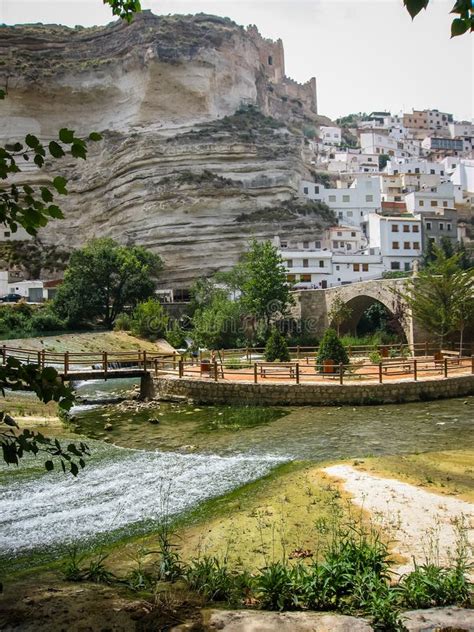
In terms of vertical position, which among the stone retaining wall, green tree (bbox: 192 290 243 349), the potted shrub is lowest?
the stone retaining wall

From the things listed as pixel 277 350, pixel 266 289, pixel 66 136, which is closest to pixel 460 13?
pixel 66 136

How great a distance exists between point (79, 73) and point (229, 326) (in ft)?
169

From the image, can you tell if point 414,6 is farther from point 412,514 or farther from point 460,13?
point 412,514

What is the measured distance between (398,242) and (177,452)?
145ft

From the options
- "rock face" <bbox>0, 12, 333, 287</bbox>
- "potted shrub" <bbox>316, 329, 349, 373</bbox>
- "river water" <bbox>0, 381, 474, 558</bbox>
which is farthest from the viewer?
"rock face" <bbox>0, 12, 333, 287</bbox>

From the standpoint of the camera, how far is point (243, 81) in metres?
75.9

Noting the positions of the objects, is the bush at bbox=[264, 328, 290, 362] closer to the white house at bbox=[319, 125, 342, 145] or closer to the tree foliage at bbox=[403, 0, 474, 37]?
the tree foliage at bbox=[403, 0, 474, 37]

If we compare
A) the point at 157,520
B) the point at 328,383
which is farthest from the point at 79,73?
the point at 157,520

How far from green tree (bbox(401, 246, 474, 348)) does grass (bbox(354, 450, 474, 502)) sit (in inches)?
563

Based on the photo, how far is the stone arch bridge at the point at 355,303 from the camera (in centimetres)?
2995

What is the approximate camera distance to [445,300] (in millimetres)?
24438

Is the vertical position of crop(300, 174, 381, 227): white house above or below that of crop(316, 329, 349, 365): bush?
above

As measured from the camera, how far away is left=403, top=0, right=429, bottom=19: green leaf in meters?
2.52

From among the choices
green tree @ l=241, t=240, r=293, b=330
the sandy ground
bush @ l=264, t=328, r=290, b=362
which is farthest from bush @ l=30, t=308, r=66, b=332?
the sandy ground
